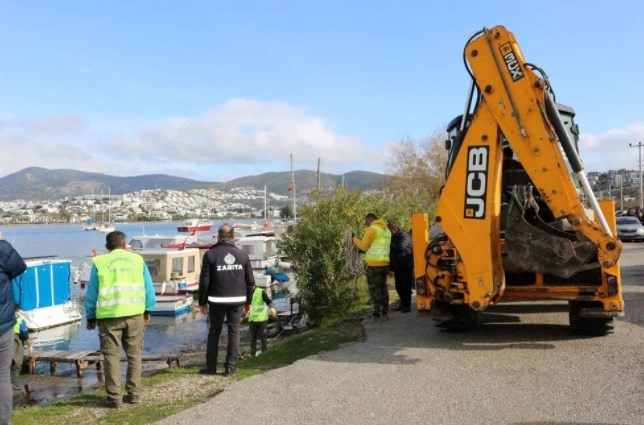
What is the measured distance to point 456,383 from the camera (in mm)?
6195

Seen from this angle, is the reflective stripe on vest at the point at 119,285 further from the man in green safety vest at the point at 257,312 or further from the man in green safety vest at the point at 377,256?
the man in green safety vest at the point at 257,312

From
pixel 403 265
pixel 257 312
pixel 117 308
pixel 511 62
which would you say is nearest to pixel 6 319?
pixel 117 308

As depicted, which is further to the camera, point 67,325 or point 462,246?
point 67,325

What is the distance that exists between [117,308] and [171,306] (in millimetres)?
18335

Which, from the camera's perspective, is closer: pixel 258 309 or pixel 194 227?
pixel 258 309

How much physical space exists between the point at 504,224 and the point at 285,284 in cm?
2267

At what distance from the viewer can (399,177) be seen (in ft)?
136

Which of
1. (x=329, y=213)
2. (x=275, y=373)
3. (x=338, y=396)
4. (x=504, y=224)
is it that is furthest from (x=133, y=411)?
(x=329, y=213)

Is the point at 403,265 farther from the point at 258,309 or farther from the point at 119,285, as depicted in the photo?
the point at 119,285

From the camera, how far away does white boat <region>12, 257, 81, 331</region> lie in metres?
21.4

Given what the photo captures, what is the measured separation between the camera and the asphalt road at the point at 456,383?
527cm

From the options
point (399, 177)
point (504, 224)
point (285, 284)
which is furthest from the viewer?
point (399, 177)

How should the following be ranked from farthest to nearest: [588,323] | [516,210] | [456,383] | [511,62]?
1. [588,323]
2. [511,62]
3. [516,210]
4. [456,383]

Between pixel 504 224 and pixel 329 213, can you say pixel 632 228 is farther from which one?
pixel 504 224
